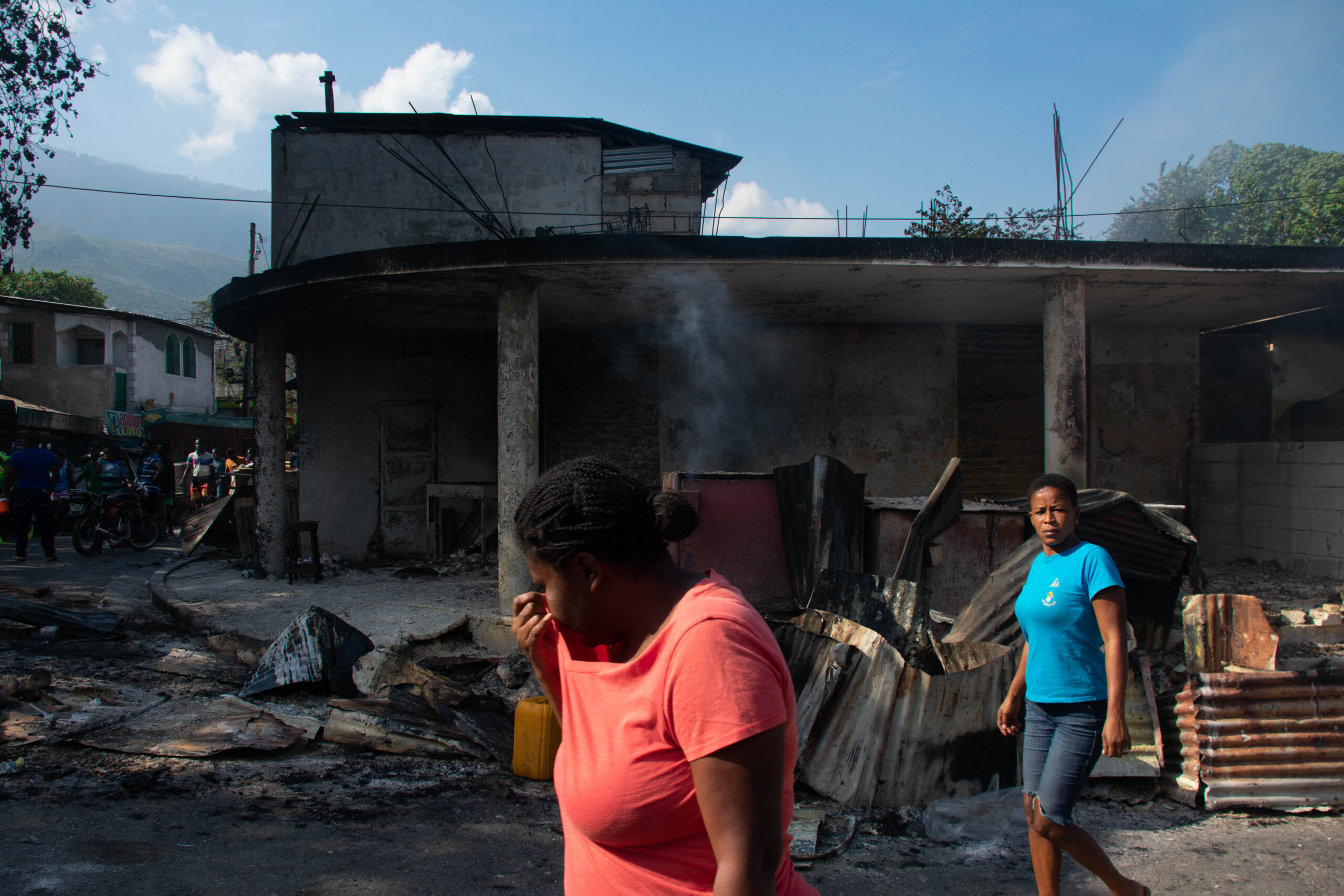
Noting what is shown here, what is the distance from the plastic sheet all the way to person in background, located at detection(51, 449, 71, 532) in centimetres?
1318

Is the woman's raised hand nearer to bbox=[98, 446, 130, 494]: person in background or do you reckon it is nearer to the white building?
bbox=[98, 446, 130, 494]: person in background

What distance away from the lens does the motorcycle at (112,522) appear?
12.0 m

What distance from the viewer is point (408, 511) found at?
434 inches

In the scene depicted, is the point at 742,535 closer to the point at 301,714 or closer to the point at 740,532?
the point at 740,532

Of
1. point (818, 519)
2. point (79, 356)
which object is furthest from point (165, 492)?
point (79, 356)

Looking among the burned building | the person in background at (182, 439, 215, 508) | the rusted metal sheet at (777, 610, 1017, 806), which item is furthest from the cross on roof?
→ the rusted metal sheet at (777, 610, 1017, 806)

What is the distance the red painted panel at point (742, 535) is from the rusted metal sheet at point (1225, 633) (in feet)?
9.58

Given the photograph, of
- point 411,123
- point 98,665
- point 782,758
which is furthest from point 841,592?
point 411,123

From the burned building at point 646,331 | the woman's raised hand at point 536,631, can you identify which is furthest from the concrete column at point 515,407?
the woman's raised hand at point 536,631

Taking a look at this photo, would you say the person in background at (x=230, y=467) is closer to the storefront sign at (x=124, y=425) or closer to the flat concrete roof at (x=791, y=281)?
the storefront sign at (x=124, y=425)

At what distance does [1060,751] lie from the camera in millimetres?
2752

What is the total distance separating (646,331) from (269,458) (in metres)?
4.67

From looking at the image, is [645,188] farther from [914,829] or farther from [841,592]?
[914,829]

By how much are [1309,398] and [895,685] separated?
12.1 metres
